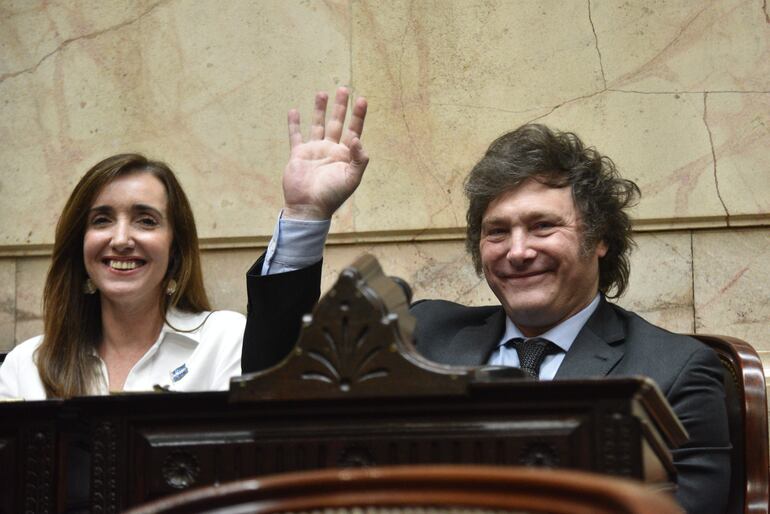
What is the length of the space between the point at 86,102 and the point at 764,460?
2.88 m

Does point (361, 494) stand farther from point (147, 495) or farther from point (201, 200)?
point (201, 200)

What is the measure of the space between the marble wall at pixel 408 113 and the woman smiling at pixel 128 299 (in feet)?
2.46

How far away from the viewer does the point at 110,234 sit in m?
3.45

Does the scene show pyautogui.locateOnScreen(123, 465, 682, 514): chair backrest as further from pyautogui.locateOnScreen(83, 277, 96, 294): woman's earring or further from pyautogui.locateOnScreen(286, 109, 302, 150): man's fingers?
pyautogui.locateOnScreen(83, 277, 96, 294): woman's earring

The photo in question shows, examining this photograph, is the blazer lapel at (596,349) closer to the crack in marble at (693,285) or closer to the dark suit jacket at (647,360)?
the dark suit jacket at (647,360)

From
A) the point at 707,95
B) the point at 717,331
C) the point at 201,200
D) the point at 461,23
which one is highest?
the point at 461,23

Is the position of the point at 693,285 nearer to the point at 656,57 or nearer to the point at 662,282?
the point at 662,282

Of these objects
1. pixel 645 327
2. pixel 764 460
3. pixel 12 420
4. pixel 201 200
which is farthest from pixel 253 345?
pixel 201 200

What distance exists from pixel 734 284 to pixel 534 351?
3.86ft

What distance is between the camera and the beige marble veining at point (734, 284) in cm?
387

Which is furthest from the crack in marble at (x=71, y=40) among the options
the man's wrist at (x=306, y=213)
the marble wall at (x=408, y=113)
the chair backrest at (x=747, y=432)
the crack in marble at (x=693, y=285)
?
the chair backrest at (x=747, y=432)

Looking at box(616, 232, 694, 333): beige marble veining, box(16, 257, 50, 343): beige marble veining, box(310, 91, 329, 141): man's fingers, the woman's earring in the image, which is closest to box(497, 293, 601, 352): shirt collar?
box(310, 91, 329, 141): man's fingers

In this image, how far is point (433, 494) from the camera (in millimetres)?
1007

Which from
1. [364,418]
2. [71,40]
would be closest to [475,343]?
[364,418]
